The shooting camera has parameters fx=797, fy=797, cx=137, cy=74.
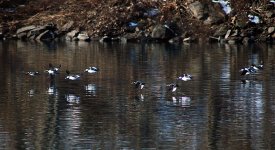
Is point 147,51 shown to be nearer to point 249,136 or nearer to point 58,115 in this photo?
point 58,115

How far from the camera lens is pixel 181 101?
83.0 ft

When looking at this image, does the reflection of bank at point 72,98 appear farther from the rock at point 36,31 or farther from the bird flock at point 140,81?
the rock at point 36,31

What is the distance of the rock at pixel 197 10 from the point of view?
207ft

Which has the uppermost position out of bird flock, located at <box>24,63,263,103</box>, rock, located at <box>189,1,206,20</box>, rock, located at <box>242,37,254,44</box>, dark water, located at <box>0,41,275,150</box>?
rock, located at <box>189,1,206,20</box>

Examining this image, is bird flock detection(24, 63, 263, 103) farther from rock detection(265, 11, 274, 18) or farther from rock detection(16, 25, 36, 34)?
rock detection(16, 25, 36, 34)

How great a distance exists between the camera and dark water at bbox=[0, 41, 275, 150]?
740 inches

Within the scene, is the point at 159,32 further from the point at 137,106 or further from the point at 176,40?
the point at 137,106

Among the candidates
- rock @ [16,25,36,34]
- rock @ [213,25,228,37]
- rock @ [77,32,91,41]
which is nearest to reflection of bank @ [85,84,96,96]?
rock @ [213,25,228,37]

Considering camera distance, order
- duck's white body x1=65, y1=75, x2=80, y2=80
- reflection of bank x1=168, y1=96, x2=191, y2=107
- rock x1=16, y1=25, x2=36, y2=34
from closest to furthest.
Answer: reflection of bank x1=168, y1=96, x2=191, y2=107, duck's white body x1=65, y1=75, x2=80, y2=80, rock x1=16, y1=25, x2=36, y2=34

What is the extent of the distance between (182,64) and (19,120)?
18.7 metres

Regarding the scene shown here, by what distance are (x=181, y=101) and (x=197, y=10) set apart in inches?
1517

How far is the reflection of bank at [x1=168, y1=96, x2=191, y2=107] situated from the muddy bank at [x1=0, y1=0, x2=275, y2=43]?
108 feet

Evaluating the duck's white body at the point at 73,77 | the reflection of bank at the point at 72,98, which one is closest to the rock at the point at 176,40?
the duck's white body at the point at 73,77

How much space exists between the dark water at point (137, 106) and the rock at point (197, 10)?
20.1 meters
